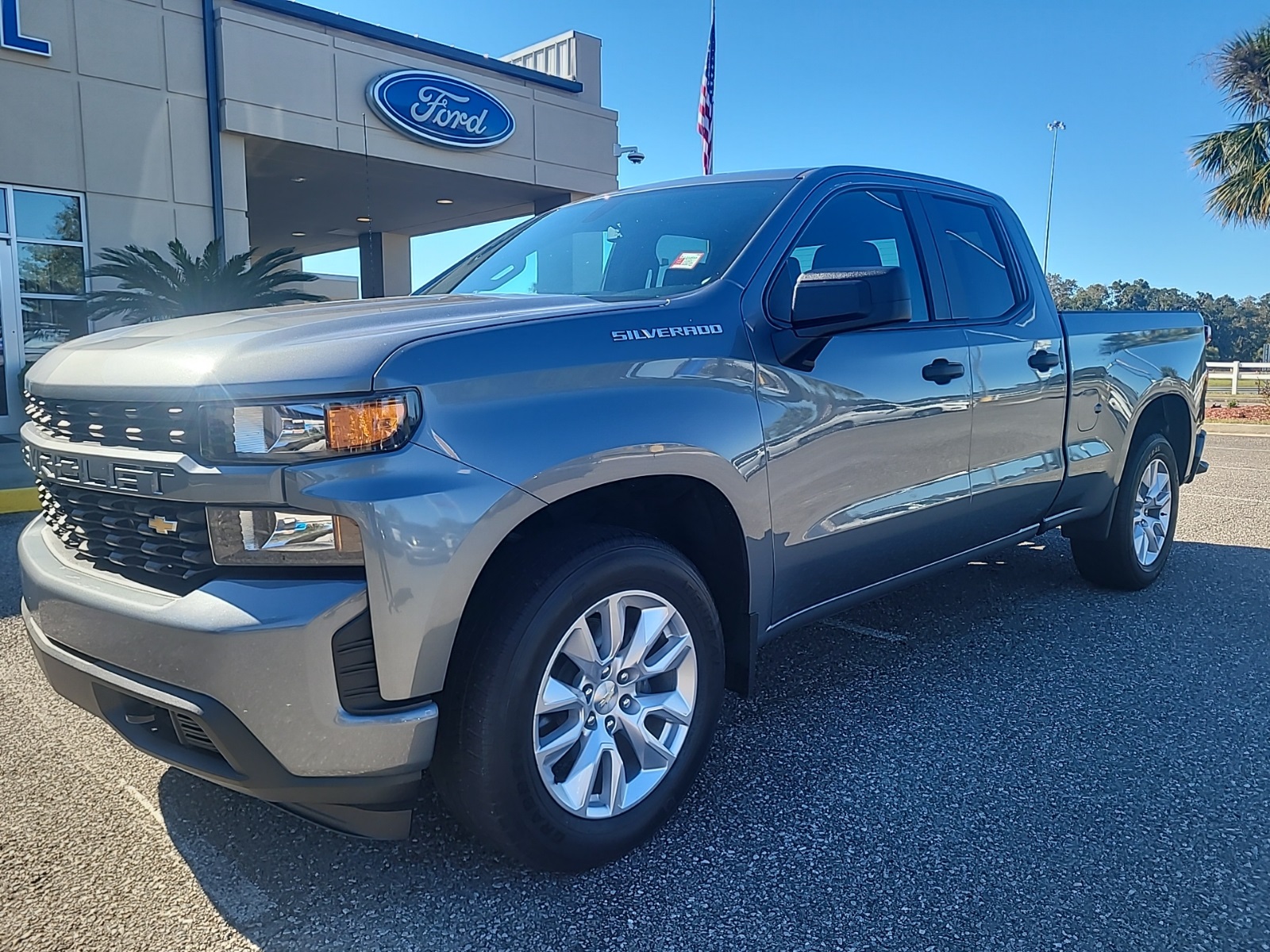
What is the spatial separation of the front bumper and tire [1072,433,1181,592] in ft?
13.6

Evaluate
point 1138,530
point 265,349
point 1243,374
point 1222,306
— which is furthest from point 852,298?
point 1222,306

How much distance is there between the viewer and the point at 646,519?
2.96 meters

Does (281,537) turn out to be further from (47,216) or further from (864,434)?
(47,216)

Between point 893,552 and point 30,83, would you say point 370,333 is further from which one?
point 30,83

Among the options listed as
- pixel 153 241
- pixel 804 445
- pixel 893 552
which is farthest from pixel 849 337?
pixel 153 241

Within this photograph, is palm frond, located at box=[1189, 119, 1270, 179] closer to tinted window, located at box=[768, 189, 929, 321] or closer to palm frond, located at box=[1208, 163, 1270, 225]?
palm frond, located at box=[1208, 163, 1270, 225]

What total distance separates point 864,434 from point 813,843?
51.7 inches

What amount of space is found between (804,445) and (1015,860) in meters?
1.29

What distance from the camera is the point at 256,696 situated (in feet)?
6.66

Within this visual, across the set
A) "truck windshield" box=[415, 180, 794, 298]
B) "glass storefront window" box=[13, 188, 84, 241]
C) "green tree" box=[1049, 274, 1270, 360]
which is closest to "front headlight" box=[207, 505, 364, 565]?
"truck windshield" box=[415, 180, 794, 298]

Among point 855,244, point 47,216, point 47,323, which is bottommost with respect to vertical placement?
point 855,244

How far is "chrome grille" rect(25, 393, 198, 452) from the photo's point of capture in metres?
2.16

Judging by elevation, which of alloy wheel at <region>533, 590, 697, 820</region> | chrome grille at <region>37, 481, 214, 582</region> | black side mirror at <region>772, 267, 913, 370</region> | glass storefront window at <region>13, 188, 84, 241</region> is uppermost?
glass storefront window at <region>13, 188, 84, 241</region>

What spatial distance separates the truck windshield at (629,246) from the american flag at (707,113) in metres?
12.6
